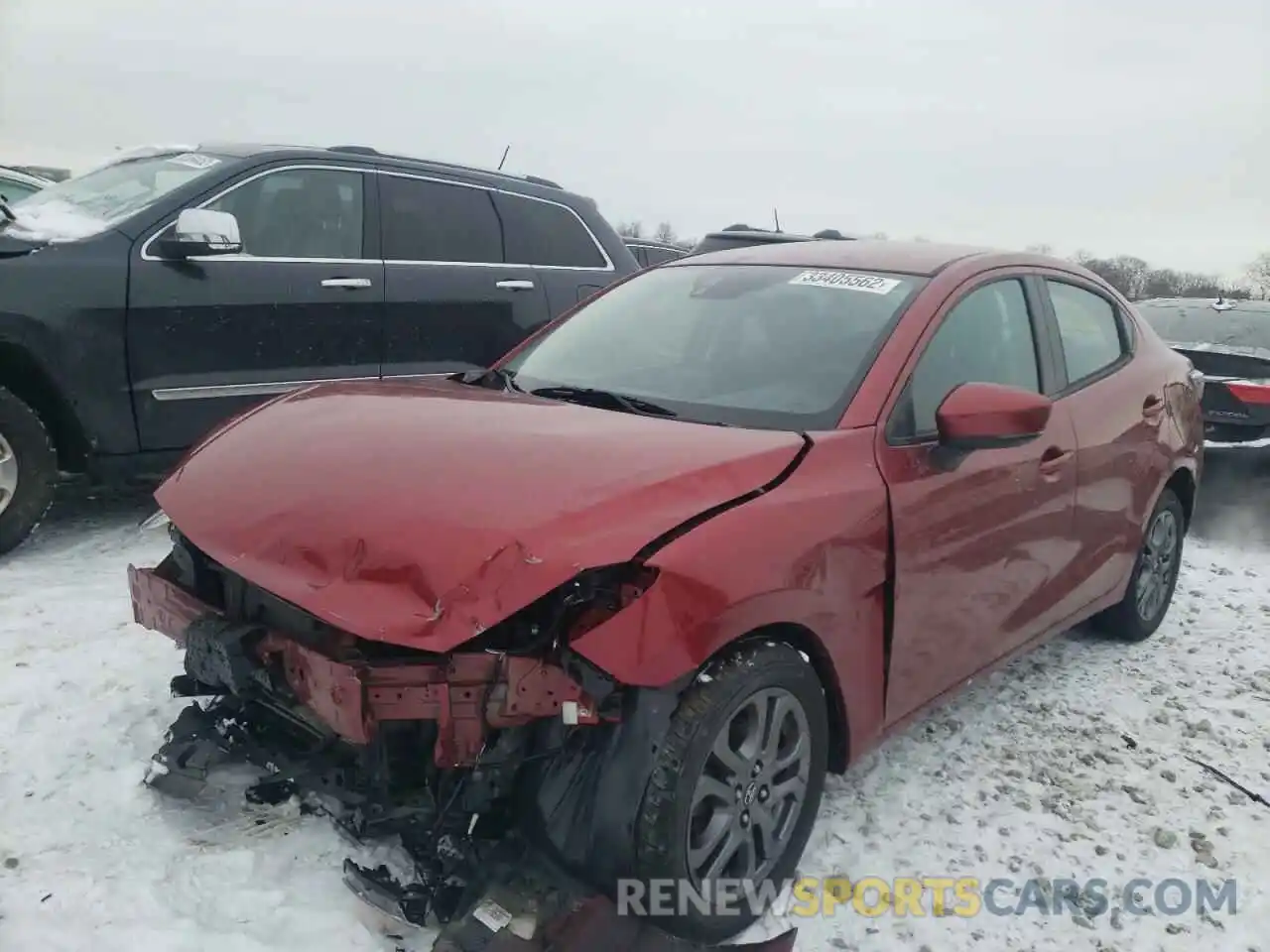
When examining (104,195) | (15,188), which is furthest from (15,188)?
(104,195)

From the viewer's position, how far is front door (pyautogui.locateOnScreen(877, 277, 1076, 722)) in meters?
2.85

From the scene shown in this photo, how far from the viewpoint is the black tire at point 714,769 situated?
7.22 ft

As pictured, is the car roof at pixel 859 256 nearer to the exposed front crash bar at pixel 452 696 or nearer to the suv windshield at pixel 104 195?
the exposed front crash bar at pixel 452 696

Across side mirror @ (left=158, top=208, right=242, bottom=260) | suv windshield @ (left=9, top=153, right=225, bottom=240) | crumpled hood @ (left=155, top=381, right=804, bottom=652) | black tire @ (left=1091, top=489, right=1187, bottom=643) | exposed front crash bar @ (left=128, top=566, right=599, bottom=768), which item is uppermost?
suv windshield @ (left=9, top=153, right=225, bottom=240)

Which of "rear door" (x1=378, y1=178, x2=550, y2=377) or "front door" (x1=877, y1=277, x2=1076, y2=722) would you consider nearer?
"front door" (x1=877, y1=277, x2=1076, y2=722)

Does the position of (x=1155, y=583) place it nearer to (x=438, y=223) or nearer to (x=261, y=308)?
(x=438, y=223)

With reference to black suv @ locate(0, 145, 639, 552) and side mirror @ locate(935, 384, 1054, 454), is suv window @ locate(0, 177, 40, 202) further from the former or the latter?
side mirror @ locate(935, 384, 1054, 454)

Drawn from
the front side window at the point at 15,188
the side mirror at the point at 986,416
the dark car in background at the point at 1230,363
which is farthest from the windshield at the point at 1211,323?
the front side window at the point at 15,188

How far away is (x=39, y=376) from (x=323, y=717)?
298 centimetres

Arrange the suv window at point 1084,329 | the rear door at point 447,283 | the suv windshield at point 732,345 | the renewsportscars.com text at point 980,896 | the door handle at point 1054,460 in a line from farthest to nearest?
the rear door at point 447,283 < the suv window at point 1084,329 < the door handle at point 1054,460 < the suv windshield at point 732,345 < the renewsportscars.com text at point 980,896

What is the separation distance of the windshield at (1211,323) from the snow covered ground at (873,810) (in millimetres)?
3314

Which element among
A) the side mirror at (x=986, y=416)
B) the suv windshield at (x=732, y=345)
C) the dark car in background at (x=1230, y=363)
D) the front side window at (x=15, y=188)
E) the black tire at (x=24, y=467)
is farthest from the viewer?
the front side window at (x=15, y=188)

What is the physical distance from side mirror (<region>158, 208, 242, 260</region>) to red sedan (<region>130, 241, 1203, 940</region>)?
5.63ft

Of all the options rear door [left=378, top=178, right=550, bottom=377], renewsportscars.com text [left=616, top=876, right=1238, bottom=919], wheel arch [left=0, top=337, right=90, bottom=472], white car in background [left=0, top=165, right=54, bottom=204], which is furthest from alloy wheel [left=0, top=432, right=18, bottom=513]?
white car in background [left=0, top=165, right=54, bottom=204]
